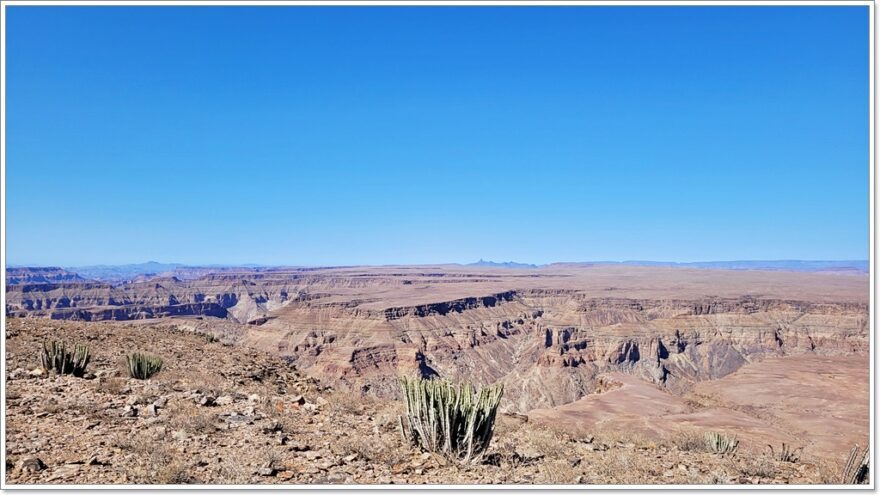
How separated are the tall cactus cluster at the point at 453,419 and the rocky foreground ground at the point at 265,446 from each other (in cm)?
21

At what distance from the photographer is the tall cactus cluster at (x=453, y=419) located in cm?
625

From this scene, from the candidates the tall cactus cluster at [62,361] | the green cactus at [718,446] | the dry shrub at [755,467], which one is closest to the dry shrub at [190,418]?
the tall cactus cluster at [62,361]

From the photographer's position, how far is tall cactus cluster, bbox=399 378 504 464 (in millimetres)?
6254

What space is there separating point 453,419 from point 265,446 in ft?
7.31

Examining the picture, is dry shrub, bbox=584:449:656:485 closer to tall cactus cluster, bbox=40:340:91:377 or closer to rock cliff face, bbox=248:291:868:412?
tall cactus cluster, bbox=40:340:91:377

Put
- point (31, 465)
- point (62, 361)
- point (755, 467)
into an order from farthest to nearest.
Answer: point (62, 361)
point (755, 467)
point (31, 465)

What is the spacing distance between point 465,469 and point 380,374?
226ft

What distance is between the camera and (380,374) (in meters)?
72.8

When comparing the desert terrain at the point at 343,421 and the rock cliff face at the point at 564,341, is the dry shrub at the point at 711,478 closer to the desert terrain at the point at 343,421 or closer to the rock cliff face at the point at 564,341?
the desert terrain at the point at 343,421

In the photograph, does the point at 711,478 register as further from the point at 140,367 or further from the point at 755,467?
the point at 140,367

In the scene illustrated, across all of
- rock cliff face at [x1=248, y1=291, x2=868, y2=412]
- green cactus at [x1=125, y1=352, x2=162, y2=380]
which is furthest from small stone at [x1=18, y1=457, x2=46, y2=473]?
rock cliff face at [x1=248, y1=291, x2=868, y2=412]

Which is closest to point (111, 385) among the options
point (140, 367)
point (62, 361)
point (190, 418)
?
point (140, 367)

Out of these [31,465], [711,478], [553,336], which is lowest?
[553,336]

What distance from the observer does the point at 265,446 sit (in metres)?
6.38
